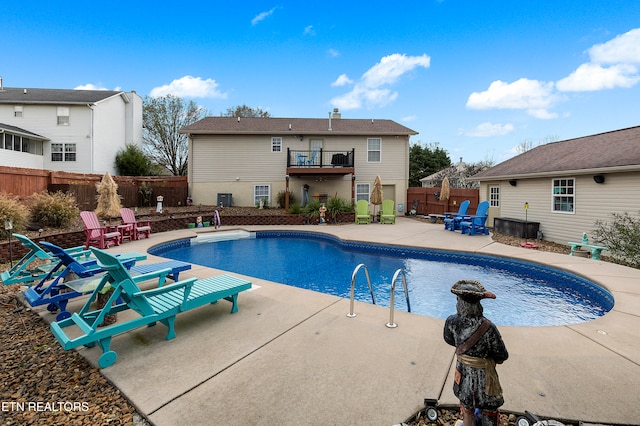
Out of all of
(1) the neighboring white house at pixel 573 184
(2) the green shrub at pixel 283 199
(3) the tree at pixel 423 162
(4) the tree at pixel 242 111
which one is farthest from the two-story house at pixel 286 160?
(3) the tree at pixel 423 162

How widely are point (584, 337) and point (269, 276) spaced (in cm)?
589

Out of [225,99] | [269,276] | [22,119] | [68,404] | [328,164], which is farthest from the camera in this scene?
[225,99]

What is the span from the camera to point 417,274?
7.73m

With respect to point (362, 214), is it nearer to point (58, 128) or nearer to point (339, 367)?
point (339, 367)

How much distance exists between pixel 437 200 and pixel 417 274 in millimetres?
11626

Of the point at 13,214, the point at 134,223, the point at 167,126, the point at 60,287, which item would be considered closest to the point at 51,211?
the point at 13,214

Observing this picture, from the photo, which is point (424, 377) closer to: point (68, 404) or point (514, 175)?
point (68, 404)

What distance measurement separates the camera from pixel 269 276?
7.42 m

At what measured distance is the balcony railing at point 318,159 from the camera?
17.4 m

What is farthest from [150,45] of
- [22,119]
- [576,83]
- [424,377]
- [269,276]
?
[576,83]

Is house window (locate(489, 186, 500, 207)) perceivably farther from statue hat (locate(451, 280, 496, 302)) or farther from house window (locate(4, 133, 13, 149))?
house window (locate(4, 133, 13, 149))

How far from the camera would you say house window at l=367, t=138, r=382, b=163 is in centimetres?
1889

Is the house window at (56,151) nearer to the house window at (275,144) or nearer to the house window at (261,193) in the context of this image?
the house window at (261,193)

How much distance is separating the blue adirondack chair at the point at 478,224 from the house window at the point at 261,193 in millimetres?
11201
